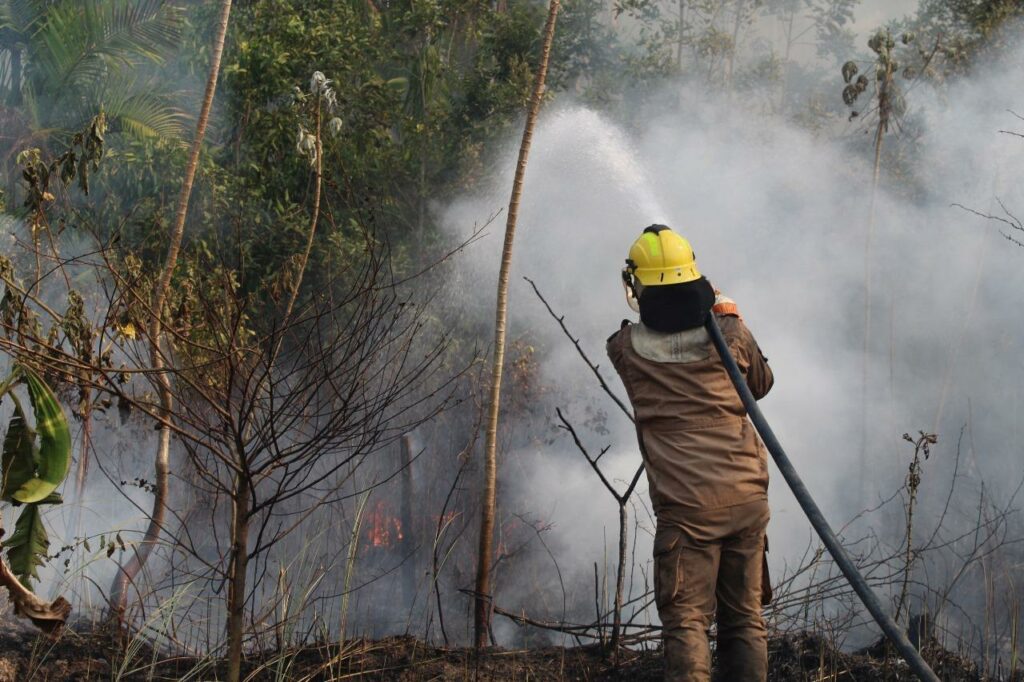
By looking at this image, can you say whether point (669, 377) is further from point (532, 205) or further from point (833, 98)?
point (833, 98)

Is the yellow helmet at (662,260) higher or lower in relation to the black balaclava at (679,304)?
higher

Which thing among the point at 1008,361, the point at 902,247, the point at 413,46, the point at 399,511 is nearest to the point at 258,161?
the point at 413,46

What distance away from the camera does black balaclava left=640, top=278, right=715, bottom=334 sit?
395cm

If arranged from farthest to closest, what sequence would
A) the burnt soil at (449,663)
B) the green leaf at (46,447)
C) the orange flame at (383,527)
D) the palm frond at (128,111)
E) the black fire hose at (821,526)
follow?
the orange flame at (383,527) < the palm frond at (128,111) < the burnt soil at (449,663) < the green leaf at (46,447) < the black fire hose at (821,526)

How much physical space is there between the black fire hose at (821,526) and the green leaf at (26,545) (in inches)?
121

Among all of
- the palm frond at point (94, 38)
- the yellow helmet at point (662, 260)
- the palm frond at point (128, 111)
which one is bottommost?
the yellow helmet at point (662, 260)

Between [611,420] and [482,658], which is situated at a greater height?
[611,420]

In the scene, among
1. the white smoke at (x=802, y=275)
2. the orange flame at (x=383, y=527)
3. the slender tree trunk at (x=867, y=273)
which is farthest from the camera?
the slender tree trunk at (x=867, y=273)

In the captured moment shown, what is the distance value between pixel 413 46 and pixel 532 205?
2.99m

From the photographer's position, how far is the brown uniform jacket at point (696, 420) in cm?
392

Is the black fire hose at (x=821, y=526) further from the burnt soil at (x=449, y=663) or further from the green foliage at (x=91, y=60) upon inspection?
the green foliage at (x=91, y=60)

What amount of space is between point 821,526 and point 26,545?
3.42m

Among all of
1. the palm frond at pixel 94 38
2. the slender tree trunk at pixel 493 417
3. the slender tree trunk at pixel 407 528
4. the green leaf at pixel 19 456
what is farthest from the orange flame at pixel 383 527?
the green leaf at pixel 19 456

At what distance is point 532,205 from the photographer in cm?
1617
